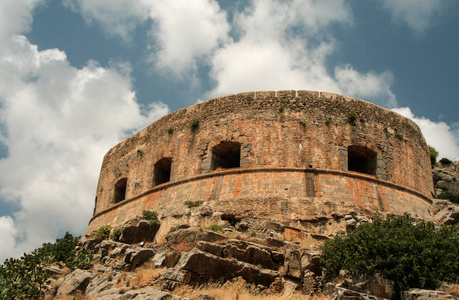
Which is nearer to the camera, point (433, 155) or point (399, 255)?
point (399, 255)

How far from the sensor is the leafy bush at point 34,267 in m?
10.8

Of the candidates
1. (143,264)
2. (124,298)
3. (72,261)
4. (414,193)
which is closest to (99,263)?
(72,261)

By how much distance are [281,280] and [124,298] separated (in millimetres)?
3310

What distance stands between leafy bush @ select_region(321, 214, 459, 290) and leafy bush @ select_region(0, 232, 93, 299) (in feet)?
20.2

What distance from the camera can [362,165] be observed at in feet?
52.2

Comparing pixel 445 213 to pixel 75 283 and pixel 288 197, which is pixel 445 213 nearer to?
pixel 288 197

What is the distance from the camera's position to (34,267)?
1206cm

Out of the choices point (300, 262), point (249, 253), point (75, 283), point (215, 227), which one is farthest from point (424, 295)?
point (75, 283)

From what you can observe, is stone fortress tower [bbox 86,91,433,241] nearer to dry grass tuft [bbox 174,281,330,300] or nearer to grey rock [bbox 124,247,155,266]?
grey rock [bbox 124,247,155,266]

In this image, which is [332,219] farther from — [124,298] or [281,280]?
[124,298]

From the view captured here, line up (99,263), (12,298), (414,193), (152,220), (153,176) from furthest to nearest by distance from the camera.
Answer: (153,176) < (414,193) < (152,220) < (99,263) < (12,298)

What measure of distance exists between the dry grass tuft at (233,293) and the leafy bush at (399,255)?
3.14 ft

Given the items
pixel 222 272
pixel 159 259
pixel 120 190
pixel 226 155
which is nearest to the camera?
pixel 222 272

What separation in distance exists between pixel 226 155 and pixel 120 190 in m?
5.22
